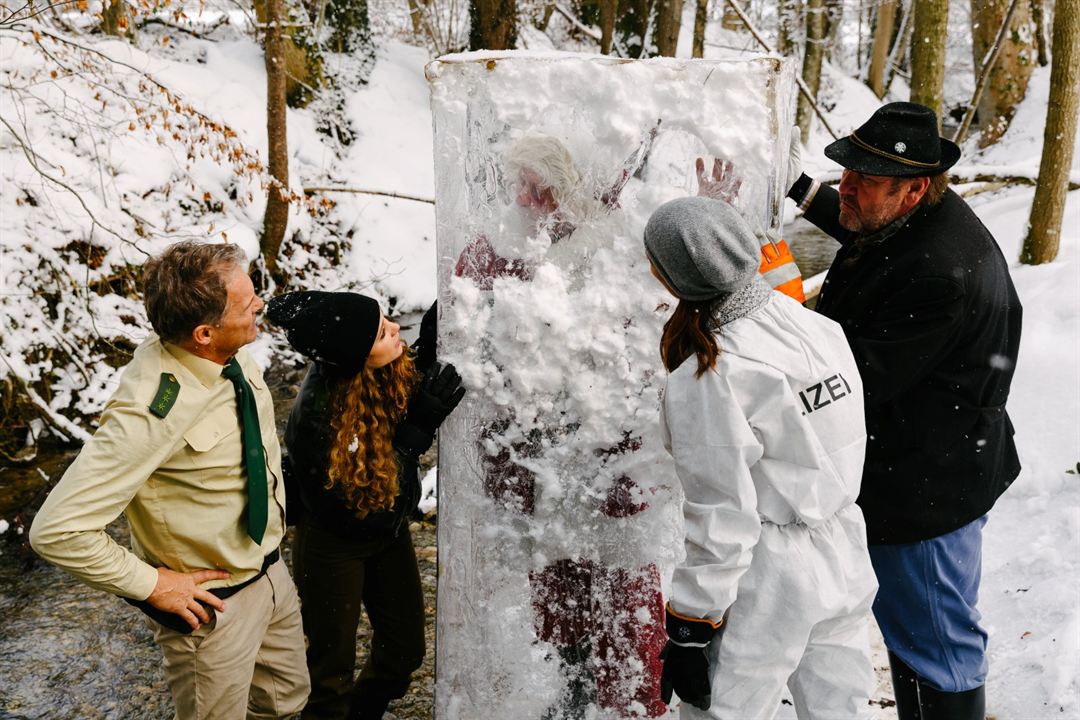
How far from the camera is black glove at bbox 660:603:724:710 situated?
172 centimetres

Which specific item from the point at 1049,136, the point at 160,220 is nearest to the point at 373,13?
Result: the point at 160,220

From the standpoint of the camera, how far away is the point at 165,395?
183cm

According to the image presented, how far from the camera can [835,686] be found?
6.12 ft

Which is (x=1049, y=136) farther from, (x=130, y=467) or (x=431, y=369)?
(x=130, y=467)

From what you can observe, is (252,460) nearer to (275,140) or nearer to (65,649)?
(65,649)

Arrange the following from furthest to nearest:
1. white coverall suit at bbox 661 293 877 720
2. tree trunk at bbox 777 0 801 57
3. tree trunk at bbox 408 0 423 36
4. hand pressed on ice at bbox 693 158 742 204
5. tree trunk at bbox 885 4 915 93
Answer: tree trunk at bbox 885 4 915 93
tree trunk at bbox 777 0 801 57
tree trunk at bbox 408 0 423 36
hand pressed on ice at bbox 693 158 742 204
white coverall suit at bbox 661 293 877 720

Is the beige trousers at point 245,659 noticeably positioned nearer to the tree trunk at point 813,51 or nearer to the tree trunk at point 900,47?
the tree trunk at point 813,51

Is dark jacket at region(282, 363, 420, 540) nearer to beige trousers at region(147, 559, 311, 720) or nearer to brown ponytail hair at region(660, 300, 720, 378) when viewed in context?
beige trousers at region(147, 559, 311, 720)

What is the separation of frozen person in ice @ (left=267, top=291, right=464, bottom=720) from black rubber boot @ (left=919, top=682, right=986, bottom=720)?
1531 millimetres

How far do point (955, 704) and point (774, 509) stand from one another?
96 centimetres

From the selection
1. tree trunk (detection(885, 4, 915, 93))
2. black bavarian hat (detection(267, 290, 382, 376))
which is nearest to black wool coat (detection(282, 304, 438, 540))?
black bavarian hat (detection(267, 290, 382, 376))

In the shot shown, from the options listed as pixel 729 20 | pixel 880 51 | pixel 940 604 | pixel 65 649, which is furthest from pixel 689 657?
pixel 729 20

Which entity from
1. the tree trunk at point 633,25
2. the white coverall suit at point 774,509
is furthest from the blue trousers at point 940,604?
the tree trunk at point 633,25

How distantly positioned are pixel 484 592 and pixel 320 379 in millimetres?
804
